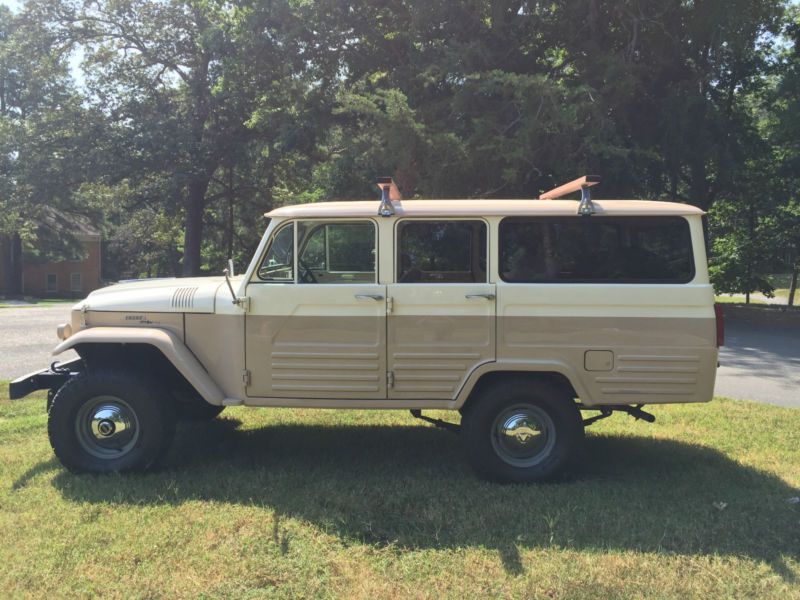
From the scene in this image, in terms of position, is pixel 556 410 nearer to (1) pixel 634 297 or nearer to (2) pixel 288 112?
(1) pixel 634 297

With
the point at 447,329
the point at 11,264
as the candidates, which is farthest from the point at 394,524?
the point at 11,264

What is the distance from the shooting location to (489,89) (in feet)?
43.8

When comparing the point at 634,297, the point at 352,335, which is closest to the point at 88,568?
the point at 352,335

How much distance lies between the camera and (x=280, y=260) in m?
4.57

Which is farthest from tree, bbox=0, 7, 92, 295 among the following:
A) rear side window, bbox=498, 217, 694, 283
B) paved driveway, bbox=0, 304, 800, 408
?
rear side window, bbox=498, 217, 694, 283

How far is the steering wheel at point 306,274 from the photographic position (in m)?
4.57

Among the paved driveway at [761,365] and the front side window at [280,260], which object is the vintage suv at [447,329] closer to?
the front side window at [280,260]

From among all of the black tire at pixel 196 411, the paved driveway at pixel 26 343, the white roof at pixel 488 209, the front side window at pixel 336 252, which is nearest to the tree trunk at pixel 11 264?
the paved driveway at pixel 26 343

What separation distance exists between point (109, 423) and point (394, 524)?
2.33 meters

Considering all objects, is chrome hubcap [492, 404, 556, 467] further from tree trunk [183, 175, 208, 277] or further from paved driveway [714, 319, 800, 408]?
tree trunk [183, 175, 208, 277]

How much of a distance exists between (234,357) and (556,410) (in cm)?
240

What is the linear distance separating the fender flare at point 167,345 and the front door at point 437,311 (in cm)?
135

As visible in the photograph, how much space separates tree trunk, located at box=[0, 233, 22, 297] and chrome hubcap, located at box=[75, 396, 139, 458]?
1641 inches

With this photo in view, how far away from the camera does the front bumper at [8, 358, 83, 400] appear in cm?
474
